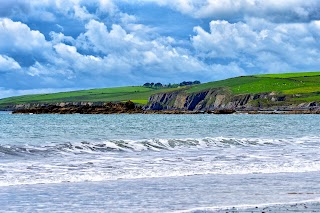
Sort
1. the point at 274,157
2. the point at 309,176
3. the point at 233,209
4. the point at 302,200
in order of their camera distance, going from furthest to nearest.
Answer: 1. the point at 274,157
2. the point at 309,176
3. the point at 302,200
4. the point at 233,209

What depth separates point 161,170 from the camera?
26016 millimetres

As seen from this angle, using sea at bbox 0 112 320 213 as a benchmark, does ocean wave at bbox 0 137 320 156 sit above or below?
above

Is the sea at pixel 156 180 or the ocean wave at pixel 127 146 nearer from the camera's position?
the sea at pixel 156 180

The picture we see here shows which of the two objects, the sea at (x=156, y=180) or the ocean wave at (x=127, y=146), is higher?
the ocean wave at (x=127, y=146)

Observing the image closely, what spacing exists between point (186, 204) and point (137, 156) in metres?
16.6

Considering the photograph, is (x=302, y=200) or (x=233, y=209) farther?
(x=302, y=200)

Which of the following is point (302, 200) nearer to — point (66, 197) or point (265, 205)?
point (265, 205)

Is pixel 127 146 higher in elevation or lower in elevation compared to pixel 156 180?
higher

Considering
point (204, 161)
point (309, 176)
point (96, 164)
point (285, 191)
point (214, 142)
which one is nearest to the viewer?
point (285, 191)

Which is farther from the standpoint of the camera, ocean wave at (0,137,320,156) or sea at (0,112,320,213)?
ocean wave at (0,137,320,156)

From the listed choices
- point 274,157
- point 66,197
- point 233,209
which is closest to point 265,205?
point 233,209

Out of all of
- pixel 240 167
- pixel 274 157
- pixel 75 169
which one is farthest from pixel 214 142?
pixel 75 169

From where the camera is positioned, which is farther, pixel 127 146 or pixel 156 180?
pixel 127 146

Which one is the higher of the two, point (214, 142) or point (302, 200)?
point (214, 142)
